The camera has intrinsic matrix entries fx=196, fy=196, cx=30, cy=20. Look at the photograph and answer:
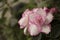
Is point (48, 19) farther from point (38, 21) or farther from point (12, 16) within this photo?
point (12, 16)

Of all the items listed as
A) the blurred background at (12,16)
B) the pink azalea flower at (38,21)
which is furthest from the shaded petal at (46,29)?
the blurred background at (12,16)

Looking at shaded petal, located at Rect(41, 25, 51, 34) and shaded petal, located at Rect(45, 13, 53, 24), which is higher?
shaded petal, located at Rect(45, 13, 53, 24)

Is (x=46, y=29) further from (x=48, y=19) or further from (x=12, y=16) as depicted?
(x=12, y=16)

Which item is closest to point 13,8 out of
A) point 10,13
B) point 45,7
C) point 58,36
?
point 10,13

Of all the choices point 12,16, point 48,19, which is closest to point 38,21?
point 48,19

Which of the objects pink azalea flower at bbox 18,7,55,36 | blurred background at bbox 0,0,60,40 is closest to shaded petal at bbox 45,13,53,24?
pink azalea flower at bbox 18,7,55,36

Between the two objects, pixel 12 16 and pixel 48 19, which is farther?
pixel 12 16

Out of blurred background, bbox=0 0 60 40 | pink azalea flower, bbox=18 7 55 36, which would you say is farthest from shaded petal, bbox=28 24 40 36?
blurred background, bbox=0 0 60 40

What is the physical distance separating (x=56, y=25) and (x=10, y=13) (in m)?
0.37

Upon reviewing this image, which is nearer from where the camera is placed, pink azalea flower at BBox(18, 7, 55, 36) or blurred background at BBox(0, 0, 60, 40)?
→ pink azalea flower at BBox(18, 7, 55, 36)

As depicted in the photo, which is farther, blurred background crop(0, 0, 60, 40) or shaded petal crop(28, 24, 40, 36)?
blurred background crop(0, 0, 60, 40)

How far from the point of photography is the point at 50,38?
92 cm

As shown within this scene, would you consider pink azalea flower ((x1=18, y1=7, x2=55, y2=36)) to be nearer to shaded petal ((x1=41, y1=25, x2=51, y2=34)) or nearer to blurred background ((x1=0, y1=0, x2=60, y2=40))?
shaded petal ((x1=41, y1=25, x2=51, y2=34))

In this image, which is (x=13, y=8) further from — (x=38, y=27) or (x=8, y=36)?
(x=38, y=27)
